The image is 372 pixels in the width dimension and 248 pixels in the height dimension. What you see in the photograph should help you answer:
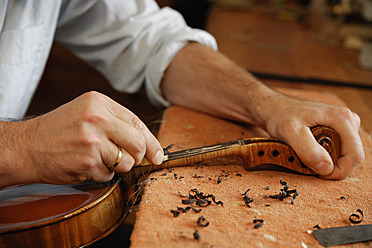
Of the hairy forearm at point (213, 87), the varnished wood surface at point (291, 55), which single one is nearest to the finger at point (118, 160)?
the hairy forearm at point (213, 87)

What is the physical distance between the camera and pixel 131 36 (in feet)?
4.37

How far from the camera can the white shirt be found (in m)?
1.15

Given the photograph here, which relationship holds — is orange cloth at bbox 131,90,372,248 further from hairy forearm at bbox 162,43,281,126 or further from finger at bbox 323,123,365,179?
hairy forearm at bbox 162,43,281,126

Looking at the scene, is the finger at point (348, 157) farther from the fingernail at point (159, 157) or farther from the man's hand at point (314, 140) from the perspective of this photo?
the fingernail at point (159, 157)

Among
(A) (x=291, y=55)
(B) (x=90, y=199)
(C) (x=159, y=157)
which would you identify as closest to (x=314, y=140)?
(C) (x=159, y=157)

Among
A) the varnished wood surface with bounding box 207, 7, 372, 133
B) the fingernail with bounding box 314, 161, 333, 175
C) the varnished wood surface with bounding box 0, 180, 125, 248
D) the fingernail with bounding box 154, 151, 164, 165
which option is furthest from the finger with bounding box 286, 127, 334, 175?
the varnished wood surface with bounding box 207, 7, 372, 133

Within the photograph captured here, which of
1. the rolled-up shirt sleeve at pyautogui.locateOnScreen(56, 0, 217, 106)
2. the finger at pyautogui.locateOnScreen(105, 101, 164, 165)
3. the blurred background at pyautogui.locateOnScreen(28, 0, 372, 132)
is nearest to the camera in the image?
the finger at pyautogui.locateOnScreen(105, 101, 164, 165)

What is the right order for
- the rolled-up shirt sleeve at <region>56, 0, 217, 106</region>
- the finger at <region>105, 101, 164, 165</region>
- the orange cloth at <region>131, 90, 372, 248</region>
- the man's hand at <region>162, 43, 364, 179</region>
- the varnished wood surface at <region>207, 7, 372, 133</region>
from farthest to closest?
1. the varnished wood surface at <region>207, 7, 372, 133</region>
2. the rolled-up shirt sleeve at <region>56, 0, 217, 106</region>
3. the man's hand at <region>162, 43, 364, 179</region>
4. the finger at <region>105, 101, 164, 165</region>
5. the orange cloth at <region>131, 90, 372, 248</region>

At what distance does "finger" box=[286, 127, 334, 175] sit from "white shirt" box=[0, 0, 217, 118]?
0.58 m

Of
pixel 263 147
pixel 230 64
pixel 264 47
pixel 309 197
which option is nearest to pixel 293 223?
pixel 309 197

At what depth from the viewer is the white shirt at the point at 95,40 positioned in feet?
3.78

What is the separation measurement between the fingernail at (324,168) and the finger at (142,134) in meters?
0.37

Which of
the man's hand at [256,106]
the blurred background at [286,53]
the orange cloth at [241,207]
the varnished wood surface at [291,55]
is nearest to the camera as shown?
the orange cloth at [241,207]

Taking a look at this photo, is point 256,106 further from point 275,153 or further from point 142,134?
point 142,134
